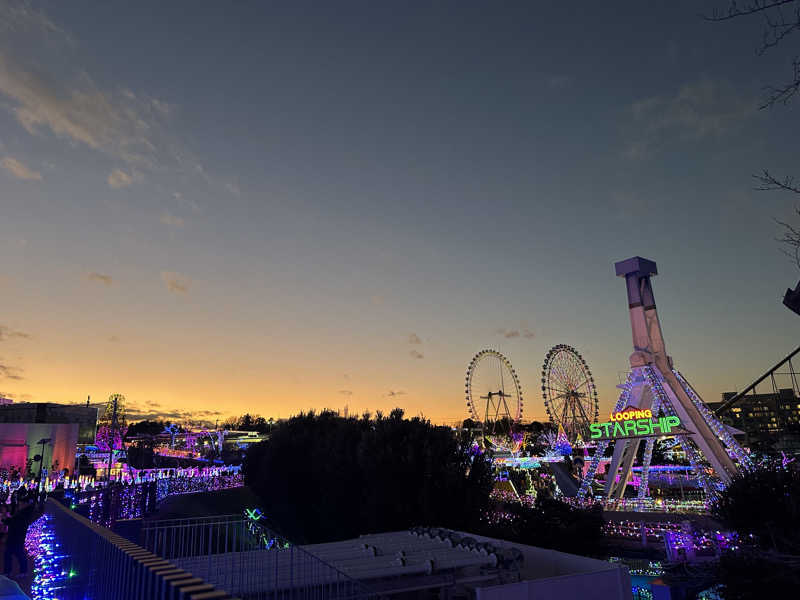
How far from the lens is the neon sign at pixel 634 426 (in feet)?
114

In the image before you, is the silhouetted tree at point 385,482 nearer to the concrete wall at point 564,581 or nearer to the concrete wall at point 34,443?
the concrete wall at point 564,581

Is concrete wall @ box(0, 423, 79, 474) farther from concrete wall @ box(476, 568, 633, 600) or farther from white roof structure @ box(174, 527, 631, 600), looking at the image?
concrete wall @ box(476, 568, 633, 600)

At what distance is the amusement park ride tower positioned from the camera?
34438mm

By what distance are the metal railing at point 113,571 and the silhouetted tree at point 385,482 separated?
52.1 feet

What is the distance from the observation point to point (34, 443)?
150 ft

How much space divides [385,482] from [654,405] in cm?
2405

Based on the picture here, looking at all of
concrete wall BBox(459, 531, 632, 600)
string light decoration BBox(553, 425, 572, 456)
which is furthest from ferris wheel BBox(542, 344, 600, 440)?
concrete wall BBox(459, 531, 632, 600)

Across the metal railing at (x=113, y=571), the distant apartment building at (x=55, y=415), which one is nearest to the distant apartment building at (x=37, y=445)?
the distant apartment building at (x=55, y=415)

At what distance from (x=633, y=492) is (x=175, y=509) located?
38.3 m

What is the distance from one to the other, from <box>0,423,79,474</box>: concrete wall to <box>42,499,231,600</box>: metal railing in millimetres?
43910

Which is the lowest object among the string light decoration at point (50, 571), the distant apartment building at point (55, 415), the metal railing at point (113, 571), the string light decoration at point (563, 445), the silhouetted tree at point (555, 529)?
the silhouetted tree at point (555, 529)

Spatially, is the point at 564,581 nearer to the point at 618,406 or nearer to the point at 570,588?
the point at 570,588

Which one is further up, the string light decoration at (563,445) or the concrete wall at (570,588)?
the string light decoration at (563,445)

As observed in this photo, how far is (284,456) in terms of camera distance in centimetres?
3597
